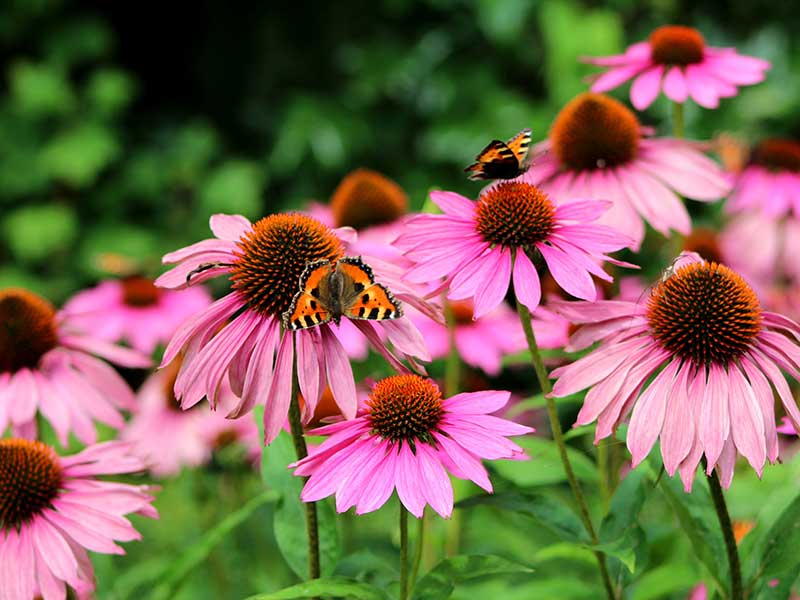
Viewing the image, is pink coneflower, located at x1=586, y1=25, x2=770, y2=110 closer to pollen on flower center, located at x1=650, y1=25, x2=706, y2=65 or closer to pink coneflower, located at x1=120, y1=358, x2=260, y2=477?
pollen on flower center, located at x1=650, y1=25, x2=706, y2=65

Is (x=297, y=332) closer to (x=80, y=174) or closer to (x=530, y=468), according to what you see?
(x=530, y=468)

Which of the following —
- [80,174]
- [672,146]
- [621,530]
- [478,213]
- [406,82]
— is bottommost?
[621,530]

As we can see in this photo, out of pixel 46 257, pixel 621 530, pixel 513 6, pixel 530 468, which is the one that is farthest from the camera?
pixel 46 257

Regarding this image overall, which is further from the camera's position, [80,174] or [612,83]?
[80,174]

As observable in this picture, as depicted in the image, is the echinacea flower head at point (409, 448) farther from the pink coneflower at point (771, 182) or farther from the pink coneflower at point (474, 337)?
the pink coneflower at point (771, 182)

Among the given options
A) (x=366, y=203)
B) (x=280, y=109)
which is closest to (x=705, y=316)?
(x=366, y=203)

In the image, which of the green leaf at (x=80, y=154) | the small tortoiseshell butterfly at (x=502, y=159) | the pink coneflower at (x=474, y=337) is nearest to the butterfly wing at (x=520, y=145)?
the small tortoiseshell butterfly at (x=502, y=159)

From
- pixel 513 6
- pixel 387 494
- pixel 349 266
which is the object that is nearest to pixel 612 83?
pixel 349 266
